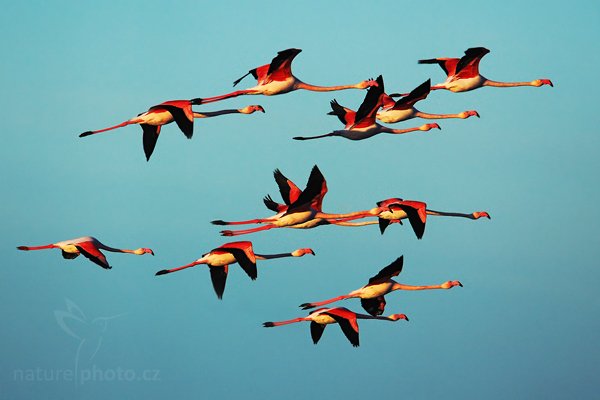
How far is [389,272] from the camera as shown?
49.4m

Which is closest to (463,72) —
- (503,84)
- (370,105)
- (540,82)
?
(503,84)

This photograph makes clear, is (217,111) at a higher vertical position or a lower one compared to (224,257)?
higher

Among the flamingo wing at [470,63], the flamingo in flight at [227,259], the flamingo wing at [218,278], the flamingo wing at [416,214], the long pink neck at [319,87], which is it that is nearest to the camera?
the flamingo in flight at [227,259]

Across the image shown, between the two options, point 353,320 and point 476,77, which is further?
point 476,77

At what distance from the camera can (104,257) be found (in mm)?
46719

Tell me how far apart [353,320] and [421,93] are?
7.62m

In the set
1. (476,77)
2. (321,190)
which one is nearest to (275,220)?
(321,190)

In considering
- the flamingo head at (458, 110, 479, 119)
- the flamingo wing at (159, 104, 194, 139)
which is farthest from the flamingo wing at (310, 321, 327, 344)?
the flamingo head at (458, 110, 479, 119)

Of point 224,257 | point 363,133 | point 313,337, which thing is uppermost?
point 363,133

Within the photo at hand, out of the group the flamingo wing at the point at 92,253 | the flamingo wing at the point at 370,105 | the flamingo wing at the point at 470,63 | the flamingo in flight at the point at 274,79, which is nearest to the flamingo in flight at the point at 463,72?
the flamingo wing at the point at 470,63

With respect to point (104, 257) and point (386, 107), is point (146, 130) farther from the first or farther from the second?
point (386, 107)

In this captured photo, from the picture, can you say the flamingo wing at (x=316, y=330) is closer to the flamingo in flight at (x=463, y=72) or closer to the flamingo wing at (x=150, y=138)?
the flamingo wing at (x=150, y=138)

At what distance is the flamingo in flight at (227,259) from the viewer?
44.8m

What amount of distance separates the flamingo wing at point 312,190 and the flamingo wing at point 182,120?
367cm
